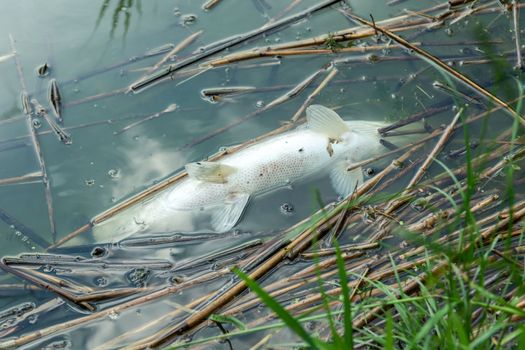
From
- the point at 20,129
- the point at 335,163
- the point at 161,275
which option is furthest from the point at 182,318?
the point at 20,129

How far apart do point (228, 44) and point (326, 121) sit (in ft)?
3.41

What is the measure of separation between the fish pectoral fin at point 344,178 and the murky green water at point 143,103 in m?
0.05

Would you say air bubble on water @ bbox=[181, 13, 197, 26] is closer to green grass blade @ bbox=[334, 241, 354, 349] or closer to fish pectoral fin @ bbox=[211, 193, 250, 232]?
fish pectoral fin @ bbox=[211, 193, 250, 232]

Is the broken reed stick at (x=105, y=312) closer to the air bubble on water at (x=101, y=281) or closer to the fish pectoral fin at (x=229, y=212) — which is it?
the air bubble on water at (x=101, y=281)

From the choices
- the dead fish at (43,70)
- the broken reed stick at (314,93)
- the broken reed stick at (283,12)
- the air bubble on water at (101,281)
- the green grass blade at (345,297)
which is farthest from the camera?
the broken reed stick at (283,12)

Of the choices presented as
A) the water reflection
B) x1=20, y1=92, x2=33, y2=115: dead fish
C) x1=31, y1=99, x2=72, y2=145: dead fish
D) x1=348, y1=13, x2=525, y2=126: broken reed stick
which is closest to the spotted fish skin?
x1=348, y1=13, x2=525, y2=126: broken reed stick

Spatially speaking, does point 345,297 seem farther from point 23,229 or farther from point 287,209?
point 23,229

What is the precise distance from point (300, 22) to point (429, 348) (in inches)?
109

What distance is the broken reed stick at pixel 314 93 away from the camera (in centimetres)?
381

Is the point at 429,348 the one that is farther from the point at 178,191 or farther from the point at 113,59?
the point at 113,59

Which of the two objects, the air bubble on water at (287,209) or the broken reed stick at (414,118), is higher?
the broken reed stick at (414,118)

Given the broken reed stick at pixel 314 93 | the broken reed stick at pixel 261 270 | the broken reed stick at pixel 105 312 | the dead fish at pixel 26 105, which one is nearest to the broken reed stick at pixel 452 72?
the broken reed stick at pixel 314 93

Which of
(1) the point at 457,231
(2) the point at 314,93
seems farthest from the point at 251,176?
(1) the point at 457,231

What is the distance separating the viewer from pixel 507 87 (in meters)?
3.67
